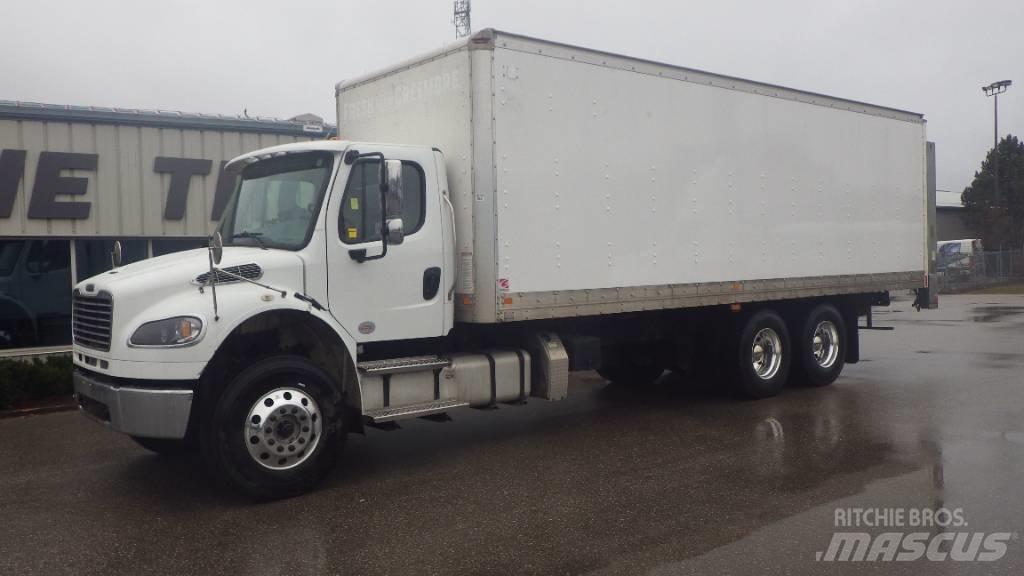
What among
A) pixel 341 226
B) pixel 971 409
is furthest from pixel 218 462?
pixel 971 409

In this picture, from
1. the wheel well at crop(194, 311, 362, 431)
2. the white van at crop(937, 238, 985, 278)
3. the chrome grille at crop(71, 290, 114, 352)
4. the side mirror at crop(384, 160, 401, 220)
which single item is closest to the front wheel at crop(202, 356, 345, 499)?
the wheel well at crop(194, 311, 362, 431)

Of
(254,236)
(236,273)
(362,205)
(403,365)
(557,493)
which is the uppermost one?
(362,205)

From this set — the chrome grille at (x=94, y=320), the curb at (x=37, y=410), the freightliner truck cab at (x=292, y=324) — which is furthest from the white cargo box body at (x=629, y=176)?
the curb at (x=37, y=410)

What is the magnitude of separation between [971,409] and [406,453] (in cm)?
633

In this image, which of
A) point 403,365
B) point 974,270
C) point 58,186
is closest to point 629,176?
point 403,365

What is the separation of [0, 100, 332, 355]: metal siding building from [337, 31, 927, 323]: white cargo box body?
5866 millimetres

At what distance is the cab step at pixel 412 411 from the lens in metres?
7.06

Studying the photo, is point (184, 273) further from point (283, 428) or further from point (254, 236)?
point (283, 428)

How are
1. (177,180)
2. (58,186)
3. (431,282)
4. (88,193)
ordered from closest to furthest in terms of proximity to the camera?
(431,282)
(58,186)
(88,193)
(177,180)

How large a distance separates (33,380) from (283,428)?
6257 mm

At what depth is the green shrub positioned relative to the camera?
34.5 ft

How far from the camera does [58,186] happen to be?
12891 millimetres

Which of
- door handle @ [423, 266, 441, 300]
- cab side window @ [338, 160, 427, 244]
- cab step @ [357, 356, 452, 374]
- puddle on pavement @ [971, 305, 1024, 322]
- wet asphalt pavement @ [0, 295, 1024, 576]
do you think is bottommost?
wet asphalt pavement @ [0, 295, 1024, 576]

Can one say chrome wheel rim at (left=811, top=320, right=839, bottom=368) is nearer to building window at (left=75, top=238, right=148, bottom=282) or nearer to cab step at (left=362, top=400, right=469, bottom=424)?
cab step at (left=362, top=400, right=469, bottom=424)
